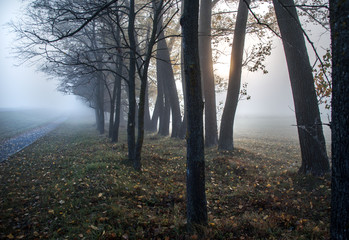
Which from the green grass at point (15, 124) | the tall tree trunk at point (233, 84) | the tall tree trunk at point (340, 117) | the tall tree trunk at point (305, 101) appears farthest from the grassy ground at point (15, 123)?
the tall tree trunk at point (340, 117)

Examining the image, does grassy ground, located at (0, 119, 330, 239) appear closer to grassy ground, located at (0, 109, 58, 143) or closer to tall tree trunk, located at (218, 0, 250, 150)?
tall tree trunk, located at (218, 0, 250, 150)

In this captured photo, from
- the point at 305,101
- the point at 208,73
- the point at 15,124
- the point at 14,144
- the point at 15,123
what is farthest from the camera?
the point at 15,123

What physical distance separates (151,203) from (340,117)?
4383mm

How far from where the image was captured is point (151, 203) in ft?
17.4

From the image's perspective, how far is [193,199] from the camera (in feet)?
12.8

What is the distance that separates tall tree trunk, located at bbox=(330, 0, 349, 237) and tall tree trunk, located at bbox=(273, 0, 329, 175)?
4.79 m

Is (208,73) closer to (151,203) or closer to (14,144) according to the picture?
(151,203)

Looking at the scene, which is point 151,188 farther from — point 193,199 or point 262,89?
point 262,89

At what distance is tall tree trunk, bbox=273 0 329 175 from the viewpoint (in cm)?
675

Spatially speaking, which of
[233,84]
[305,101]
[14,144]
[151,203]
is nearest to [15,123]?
[14,144]

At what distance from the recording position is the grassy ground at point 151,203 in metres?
3.95

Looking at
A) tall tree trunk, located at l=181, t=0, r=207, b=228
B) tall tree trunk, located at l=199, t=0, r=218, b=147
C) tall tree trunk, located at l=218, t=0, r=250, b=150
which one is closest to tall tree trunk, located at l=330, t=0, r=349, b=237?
tall tree trunk, located at l=181, t=0, r=207, b=228

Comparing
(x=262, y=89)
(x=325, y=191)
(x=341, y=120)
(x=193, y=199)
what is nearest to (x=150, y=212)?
A: (x=193, y=199)

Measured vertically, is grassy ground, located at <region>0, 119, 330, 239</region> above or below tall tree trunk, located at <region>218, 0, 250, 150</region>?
below
